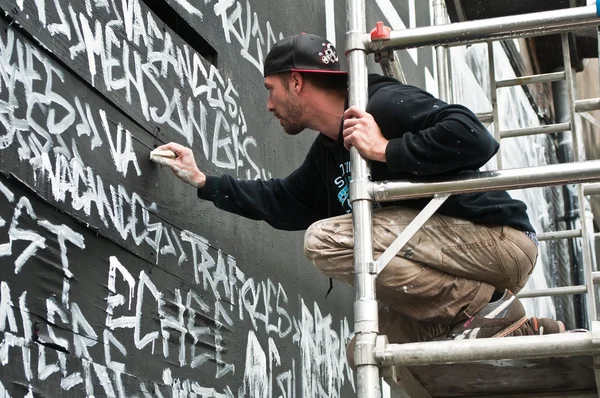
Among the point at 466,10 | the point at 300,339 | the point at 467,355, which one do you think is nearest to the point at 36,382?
the point at 467,355

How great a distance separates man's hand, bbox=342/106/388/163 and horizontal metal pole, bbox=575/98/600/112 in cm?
345

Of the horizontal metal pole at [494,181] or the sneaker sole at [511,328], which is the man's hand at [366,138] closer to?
the horizontal metal pole at [494,181]

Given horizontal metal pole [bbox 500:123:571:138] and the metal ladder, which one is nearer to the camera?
the metal ladder

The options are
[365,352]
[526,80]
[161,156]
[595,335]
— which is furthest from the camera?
[526,80]

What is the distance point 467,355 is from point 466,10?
4.64 meters

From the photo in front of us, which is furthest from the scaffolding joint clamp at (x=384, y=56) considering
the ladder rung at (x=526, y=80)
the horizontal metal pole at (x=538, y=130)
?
the ladder rung at (x=526, y=80)

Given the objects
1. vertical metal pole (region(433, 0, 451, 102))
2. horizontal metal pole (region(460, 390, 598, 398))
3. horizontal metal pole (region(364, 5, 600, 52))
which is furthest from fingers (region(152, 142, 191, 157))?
vertical metal pole (region(433, 0, 451, 102))

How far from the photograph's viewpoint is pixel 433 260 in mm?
4336

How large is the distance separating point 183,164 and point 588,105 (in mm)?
3495

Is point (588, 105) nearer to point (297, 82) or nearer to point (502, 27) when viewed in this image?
point (297, 82)

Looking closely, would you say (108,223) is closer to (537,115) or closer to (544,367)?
(544,367)

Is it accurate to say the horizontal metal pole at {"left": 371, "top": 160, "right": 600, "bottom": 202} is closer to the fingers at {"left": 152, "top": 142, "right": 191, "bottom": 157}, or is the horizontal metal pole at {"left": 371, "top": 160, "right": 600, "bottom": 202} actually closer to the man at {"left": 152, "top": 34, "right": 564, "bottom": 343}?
the man at {"left": 152, "top": 34, "right": 564, "bottom": 343}

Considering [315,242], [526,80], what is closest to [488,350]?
[315,242]

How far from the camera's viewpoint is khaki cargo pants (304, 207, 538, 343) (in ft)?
14.2
